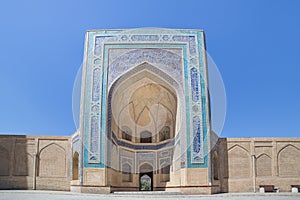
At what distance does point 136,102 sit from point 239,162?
4794mm

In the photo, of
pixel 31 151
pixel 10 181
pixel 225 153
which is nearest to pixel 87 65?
pixel 31 151

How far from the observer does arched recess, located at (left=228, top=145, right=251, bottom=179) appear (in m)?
12.5

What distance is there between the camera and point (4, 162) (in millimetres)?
12852

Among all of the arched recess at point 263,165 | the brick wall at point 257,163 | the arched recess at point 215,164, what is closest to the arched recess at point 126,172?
the arched recess at point 215,164

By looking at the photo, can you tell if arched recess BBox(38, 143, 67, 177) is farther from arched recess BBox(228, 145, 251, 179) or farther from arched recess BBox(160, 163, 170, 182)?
arched recess BBox(228, 145, 251, 179)

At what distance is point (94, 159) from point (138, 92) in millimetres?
3859

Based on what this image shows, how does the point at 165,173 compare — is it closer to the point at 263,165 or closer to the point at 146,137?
the point at 146,137

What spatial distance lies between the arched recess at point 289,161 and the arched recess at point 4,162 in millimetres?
9953

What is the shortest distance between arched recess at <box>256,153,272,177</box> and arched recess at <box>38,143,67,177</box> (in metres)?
7.10

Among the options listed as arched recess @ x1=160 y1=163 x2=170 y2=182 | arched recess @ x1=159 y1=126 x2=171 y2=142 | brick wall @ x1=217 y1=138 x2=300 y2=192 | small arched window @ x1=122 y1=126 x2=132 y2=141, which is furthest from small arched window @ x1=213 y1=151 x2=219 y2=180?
small arched window @ x1=122 y1=126 x2=132 y2=141

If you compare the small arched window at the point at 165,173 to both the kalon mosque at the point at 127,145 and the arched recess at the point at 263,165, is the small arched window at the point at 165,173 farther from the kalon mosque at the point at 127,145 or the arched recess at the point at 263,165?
the arched recess at the point at 263,165

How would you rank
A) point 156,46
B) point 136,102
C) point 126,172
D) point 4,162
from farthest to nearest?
point 136,102 < point 126,172 < point 4,162 < point 156,46

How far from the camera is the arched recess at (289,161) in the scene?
1256 centimetres

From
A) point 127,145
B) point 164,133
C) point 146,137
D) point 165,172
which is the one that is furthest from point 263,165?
point 127,145
